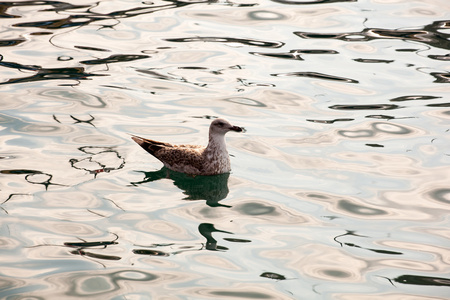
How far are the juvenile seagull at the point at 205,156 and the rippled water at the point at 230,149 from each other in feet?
0.59

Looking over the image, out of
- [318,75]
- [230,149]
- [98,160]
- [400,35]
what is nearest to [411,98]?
[318,75]

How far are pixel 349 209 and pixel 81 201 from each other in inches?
145

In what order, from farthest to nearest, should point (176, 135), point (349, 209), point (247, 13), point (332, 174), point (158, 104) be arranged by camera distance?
point (247, 13) → point (158, 104) → point (176, 135) → point (332, 174) → point (349, 209)

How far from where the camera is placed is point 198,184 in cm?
1069

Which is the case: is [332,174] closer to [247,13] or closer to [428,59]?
[428,59]

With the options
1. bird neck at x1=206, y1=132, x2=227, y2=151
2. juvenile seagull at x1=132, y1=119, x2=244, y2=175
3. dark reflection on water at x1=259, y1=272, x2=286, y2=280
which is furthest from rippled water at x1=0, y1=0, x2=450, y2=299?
bird neck at x1=206, y1=132, x2=227, y2=151

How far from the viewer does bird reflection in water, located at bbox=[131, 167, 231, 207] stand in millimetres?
10188

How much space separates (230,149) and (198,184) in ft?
4.46

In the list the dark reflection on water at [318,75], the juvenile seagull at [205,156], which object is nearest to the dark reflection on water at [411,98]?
the dark reflection on water at [318,75]

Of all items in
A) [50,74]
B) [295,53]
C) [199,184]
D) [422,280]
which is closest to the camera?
[422,280]

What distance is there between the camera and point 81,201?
9781 millimetres

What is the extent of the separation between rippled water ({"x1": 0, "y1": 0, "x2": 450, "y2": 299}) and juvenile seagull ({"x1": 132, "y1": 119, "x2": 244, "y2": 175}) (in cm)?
18

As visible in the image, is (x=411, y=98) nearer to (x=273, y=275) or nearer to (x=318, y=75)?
(x=318, y=75)

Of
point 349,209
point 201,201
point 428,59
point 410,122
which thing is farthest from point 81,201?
point 428,59
